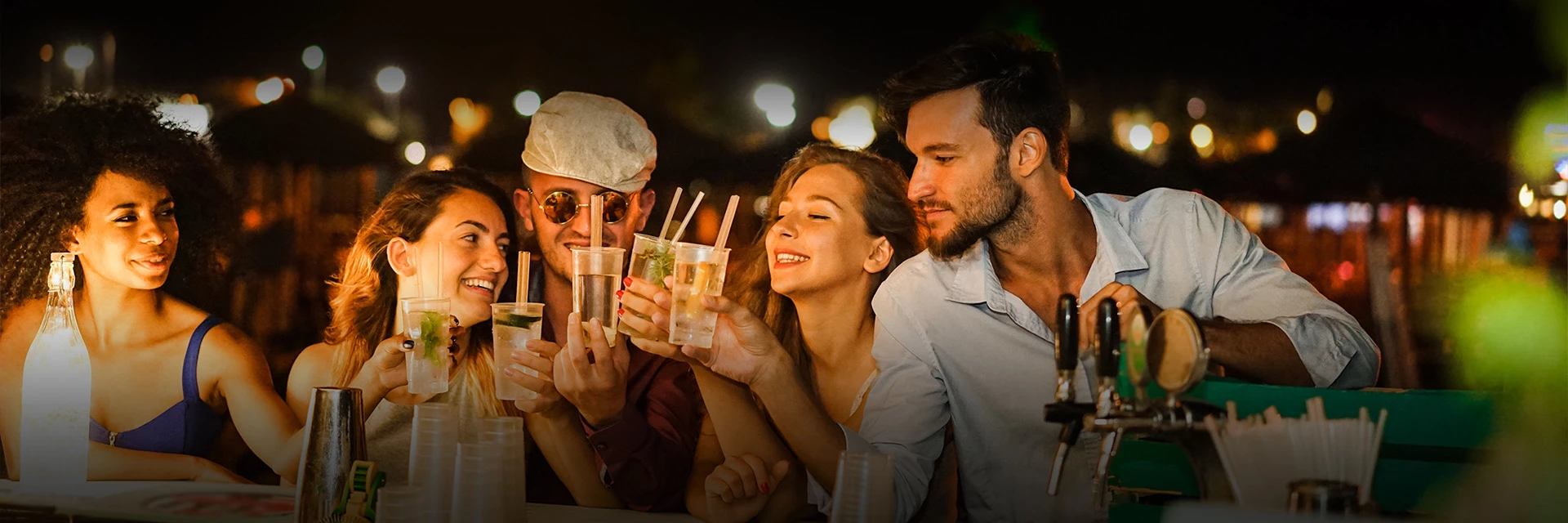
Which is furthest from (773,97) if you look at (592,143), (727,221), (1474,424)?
(1474,424)

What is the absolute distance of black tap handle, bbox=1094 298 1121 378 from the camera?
2.20 m

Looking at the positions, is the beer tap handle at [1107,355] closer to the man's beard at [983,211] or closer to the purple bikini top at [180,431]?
the man's beard at [983,211]

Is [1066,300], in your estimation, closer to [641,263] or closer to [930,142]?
[930,142]

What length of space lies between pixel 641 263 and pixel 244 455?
1.60 metres

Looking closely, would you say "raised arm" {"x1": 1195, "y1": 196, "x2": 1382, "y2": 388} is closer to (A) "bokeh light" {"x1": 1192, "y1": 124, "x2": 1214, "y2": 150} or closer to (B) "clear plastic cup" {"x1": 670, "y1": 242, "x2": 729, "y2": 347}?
(A) "bokeh light" {"x1": 1192, "y1": 124, "x2": 1214, "y2": 150}

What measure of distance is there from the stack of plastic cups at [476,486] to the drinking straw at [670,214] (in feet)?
2.80

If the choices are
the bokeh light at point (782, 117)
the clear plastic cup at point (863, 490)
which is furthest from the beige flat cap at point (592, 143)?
the clear plastic cup at point (863, 490)

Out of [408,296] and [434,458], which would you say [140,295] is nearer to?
[408,296]

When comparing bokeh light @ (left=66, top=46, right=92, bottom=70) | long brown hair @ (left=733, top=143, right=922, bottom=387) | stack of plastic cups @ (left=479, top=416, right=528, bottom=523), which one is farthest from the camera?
bokeh light @ (left=66, top=46, right=92, bottom=70)

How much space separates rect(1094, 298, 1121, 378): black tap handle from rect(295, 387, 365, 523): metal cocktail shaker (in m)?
1.88

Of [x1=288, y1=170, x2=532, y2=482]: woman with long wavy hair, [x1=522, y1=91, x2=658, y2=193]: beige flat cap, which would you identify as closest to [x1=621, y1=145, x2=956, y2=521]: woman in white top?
[x1=522, y1=91, x2=658, y2=193]: beige flat cap

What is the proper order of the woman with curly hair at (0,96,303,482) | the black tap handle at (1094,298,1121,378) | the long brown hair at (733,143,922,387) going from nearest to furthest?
the black tap handle at (1094,298,1121,378) < the long brown hair at (733,143,922,387) < the woman with curly hair at (0,96,303,482)

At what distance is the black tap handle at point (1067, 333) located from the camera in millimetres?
2266

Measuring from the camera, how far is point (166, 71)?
13.1 feet
